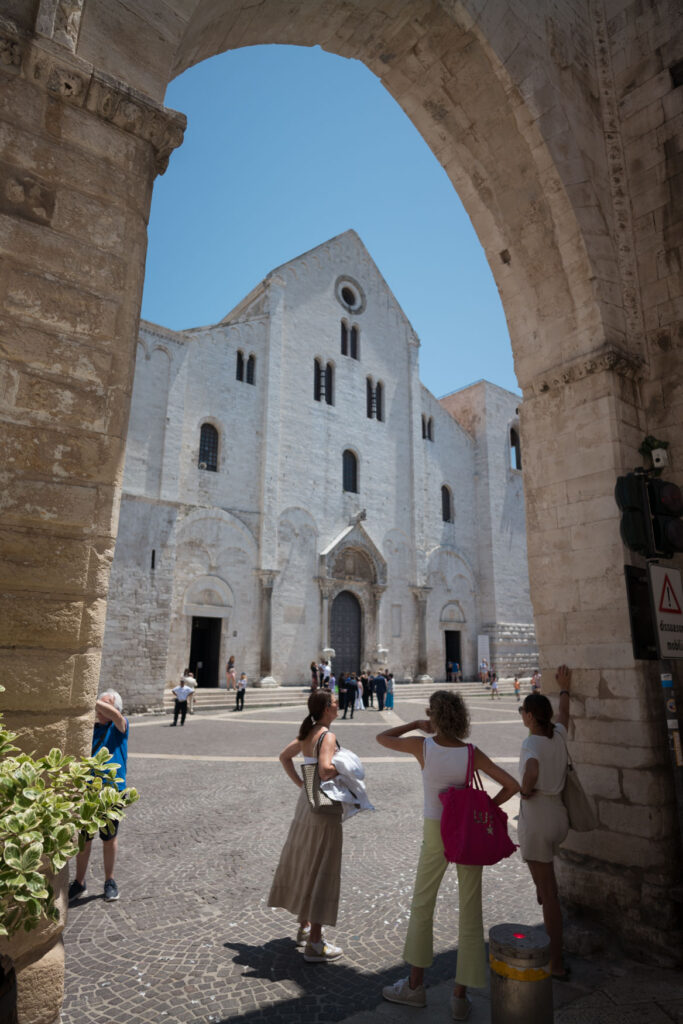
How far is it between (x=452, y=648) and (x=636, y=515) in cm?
2442

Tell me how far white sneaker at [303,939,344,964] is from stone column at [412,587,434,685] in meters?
22.2

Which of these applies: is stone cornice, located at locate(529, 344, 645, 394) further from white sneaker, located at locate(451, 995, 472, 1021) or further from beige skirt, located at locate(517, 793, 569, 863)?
white sneaker, located at locate(451, 995, 472, 1021)

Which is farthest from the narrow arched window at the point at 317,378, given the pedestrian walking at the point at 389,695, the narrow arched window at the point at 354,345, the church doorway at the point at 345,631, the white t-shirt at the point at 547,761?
the white t-shirt at the point at 547,761

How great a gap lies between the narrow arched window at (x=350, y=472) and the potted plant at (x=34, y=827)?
2347 cm

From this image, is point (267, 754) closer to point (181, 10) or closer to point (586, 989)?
point (586, 989)

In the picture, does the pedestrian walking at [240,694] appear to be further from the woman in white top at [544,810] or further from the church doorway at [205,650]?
the woman in white top at [544,810]

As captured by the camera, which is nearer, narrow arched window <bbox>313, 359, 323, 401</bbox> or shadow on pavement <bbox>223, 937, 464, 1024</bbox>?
shadow on pavement <bbox>223, 937, 464, 1024</bbox>

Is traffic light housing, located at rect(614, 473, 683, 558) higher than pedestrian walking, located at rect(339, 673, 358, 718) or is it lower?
higher

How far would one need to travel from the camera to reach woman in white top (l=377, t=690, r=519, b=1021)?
2.81m

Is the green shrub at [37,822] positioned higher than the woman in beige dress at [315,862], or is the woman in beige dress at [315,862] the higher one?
the green shrub at [37,822]

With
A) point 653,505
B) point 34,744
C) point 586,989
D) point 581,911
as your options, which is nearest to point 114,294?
point 34,744

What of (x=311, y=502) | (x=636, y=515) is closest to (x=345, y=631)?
(x=311, y=502)

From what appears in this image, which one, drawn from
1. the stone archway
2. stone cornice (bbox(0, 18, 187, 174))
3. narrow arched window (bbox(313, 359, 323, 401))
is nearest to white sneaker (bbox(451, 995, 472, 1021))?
the stone archway

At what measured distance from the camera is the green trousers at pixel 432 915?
2.80m
